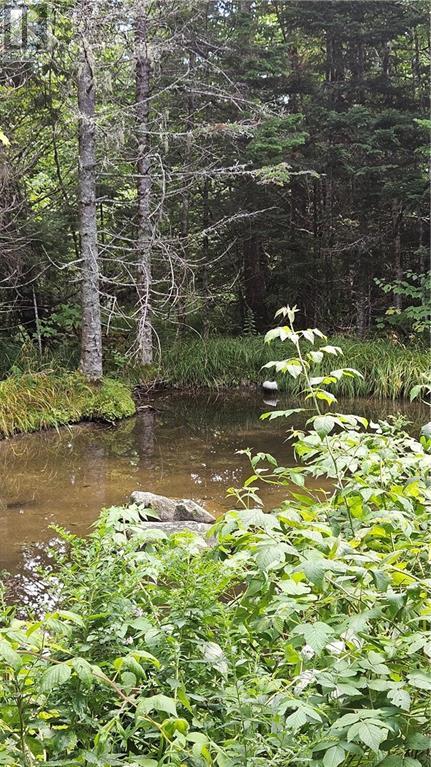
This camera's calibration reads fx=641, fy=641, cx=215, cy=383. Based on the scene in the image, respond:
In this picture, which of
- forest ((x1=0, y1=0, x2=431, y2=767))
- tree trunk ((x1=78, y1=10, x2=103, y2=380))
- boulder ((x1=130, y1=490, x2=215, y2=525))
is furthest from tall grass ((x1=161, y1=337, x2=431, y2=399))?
boulder ((x1=130, y1=490, x2=215, y2=525))

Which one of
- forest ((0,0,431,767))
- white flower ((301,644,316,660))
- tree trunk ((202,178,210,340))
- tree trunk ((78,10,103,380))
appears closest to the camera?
forest ((0,0,431,767))

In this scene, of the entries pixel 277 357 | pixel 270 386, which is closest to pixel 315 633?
pixel 270 386

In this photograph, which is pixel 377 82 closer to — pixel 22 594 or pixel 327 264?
pixel 327 264

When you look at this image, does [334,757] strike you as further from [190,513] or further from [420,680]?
[190,513]

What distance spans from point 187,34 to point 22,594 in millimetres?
10738

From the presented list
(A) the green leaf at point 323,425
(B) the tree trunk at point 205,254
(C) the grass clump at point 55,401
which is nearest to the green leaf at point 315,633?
(A) the green leaf at point 323,425

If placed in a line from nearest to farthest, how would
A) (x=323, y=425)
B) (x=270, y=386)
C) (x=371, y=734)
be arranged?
(x=371, y=734) < (x=323, y=425) < (x=270, y=386)

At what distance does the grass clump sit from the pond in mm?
169

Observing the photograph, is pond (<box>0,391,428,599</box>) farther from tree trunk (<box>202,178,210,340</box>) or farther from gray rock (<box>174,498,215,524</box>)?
tree trunk (<box>202,178,210,340</box>)

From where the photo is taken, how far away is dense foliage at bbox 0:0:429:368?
31.7ft

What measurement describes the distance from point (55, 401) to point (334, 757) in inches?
295

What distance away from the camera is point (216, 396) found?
10.3 m

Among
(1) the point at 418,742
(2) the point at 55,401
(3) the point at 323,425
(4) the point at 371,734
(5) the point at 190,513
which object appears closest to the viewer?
(4) the point at 371,734

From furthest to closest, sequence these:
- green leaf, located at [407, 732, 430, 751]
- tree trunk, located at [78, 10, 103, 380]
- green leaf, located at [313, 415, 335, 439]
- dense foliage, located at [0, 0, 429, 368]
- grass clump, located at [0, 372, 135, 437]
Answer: dense foliage, located at [0, 0, 429, 368] → tree trunk, located at [78, 10, 103, 380] → grass clump, located at [0, 372, 135, 437] → green leaf, located at [313, 415, 335, 439] → green leaf, located at [407, 732, 430, 751]
